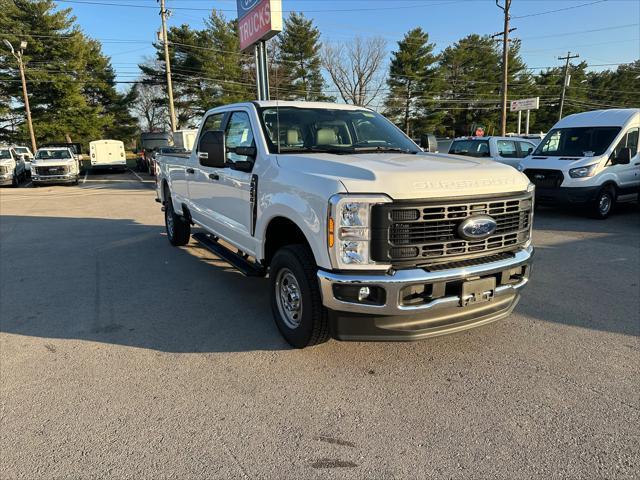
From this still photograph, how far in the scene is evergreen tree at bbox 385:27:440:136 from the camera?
157 ft

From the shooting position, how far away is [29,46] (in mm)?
39062

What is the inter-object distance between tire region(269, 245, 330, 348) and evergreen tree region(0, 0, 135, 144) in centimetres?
4377

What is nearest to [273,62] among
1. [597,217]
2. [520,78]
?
[520,78]

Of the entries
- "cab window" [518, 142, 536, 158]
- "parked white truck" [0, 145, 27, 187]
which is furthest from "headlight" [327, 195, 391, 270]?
"parked white truck" [0, 145, 27, 187]

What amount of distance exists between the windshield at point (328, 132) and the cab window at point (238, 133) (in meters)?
0.23

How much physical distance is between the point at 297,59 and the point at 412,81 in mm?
12598

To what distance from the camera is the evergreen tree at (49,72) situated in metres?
38.8

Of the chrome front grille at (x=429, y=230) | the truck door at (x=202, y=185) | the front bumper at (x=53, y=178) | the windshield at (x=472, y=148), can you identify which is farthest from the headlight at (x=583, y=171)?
the front bumper at (x=53, y=178)

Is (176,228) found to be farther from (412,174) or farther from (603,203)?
(603,203)

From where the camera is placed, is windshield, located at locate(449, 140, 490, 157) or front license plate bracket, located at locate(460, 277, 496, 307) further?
windshield, located at locate(449, 140, 490, 157)

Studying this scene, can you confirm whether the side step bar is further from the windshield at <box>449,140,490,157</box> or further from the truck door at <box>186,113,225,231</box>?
the windshield at <box>449,140,490,157</box>

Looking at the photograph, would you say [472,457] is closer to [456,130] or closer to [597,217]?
[597,217]

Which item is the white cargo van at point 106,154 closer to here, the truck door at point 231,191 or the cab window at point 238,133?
the truck door at point 231,191

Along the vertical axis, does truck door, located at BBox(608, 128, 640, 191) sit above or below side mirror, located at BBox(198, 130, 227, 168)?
below
